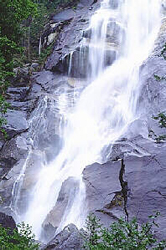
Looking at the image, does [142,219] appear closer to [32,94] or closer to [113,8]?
[32,94]

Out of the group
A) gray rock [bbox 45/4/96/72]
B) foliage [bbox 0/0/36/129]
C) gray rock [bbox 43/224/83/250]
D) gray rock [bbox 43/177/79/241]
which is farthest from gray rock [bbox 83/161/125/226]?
gray rock [bbox 45/4/96/72]

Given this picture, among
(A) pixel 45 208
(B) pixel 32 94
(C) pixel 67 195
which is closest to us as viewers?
(C) pixel 67 195

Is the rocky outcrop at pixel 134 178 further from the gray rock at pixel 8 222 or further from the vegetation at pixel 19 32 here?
the vegetation at pixel 19 32

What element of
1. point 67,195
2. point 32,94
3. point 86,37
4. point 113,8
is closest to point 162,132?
point 67,195

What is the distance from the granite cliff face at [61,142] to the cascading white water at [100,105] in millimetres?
499

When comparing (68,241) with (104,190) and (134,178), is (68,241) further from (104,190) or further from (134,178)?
(134,178)

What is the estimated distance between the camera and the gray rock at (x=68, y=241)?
6712 mm

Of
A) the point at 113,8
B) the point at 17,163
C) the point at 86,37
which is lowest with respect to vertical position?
the point at 17,163

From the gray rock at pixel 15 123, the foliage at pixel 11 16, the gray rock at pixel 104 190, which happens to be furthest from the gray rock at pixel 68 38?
the gray rock at pixel 104 190

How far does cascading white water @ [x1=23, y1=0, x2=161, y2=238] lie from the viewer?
37.4 ft

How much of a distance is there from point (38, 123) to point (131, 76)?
6.03m

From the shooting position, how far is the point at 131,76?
16672 mm

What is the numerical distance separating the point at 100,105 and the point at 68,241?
1032 cm

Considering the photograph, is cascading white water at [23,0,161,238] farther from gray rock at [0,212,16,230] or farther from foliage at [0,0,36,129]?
foliage at [0,0,36,129]
